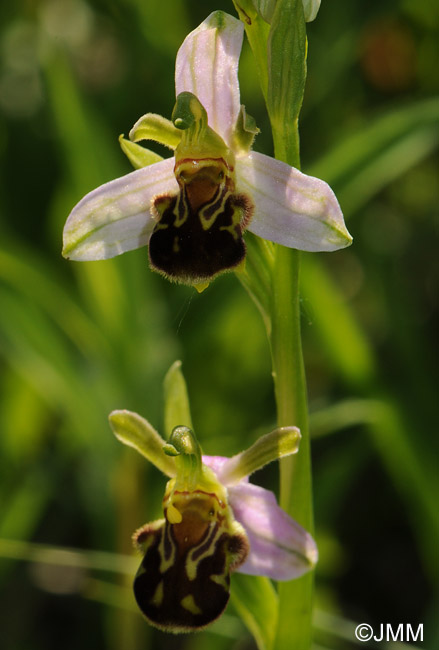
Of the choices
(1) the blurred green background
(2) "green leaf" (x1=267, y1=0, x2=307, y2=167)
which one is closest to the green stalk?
(2) "green leaf" (x1=267, y1=0, x2=307, y2=167)

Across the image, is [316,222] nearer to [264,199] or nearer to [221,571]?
[264,199]

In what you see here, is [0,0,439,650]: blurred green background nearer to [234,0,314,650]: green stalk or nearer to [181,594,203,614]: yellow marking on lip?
[234,0,314,650]: green stalk

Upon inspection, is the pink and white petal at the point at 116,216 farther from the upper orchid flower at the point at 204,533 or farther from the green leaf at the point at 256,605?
the green leaf at the point at 256,605

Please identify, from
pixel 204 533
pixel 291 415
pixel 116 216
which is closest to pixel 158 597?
pixel 204 533

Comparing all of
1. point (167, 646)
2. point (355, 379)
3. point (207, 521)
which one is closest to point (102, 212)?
point (207, 521)

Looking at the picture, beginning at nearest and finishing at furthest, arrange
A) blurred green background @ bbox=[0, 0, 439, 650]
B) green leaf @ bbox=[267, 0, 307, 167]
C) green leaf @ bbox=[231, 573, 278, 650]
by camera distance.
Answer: green leaf @ bbox=[267, 0, 307, 167]
green leaf @ bbox=[231, 573, 278, 650]
blurred green background @ bbox=[0, 0, 439, 650]
